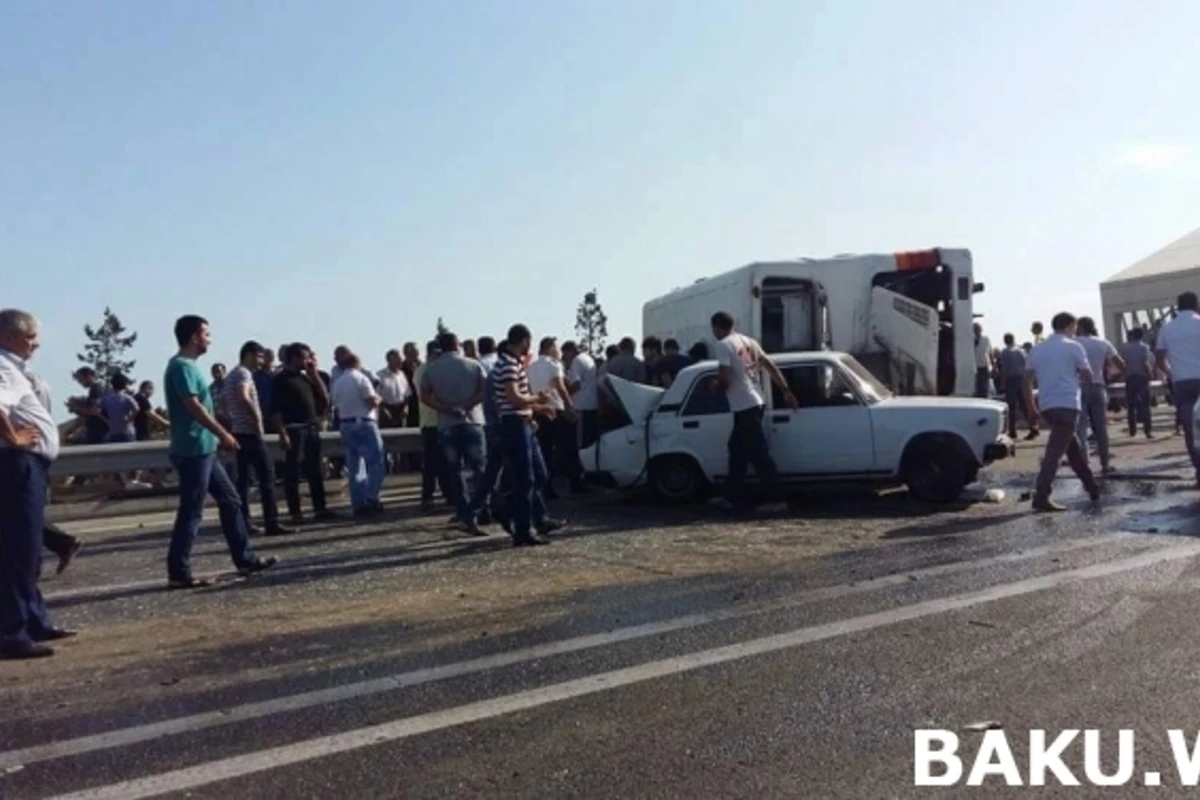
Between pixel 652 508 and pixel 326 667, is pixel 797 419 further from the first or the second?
pixel 326 667

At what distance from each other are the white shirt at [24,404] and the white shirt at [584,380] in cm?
804

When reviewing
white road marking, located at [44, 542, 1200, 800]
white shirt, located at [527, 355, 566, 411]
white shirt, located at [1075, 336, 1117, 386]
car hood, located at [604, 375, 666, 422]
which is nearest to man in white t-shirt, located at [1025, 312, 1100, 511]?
white shirt, located at [1075, 336, 1117, 386]

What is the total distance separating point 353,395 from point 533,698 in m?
7.74

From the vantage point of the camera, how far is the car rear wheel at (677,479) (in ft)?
42.5

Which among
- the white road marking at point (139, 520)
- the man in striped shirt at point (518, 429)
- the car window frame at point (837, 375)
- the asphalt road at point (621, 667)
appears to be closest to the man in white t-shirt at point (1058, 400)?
the asphalt road at point (621, 667)

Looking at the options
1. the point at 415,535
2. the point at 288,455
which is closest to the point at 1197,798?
the point at 415,535

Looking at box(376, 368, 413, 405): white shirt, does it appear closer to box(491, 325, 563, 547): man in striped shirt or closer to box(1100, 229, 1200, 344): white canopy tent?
box(491, 325, 563, 547): man in striped shirt

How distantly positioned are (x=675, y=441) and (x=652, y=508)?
0.74m

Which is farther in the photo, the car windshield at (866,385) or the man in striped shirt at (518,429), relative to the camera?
the car windshield at (866,385)

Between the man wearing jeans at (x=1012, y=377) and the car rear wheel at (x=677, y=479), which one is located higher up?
the man wearing jeans at (x=1012, y=377)

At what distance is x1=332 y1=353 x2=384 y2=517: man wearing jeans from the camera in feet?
42.5

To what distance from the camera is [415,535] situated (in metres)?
11.4

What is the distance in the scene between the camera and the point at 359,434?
13.0m

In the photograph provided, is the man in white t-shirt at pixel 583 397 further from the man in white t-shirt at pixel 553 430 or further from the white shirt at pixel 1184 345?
the white shirt at pixel 1184 345
